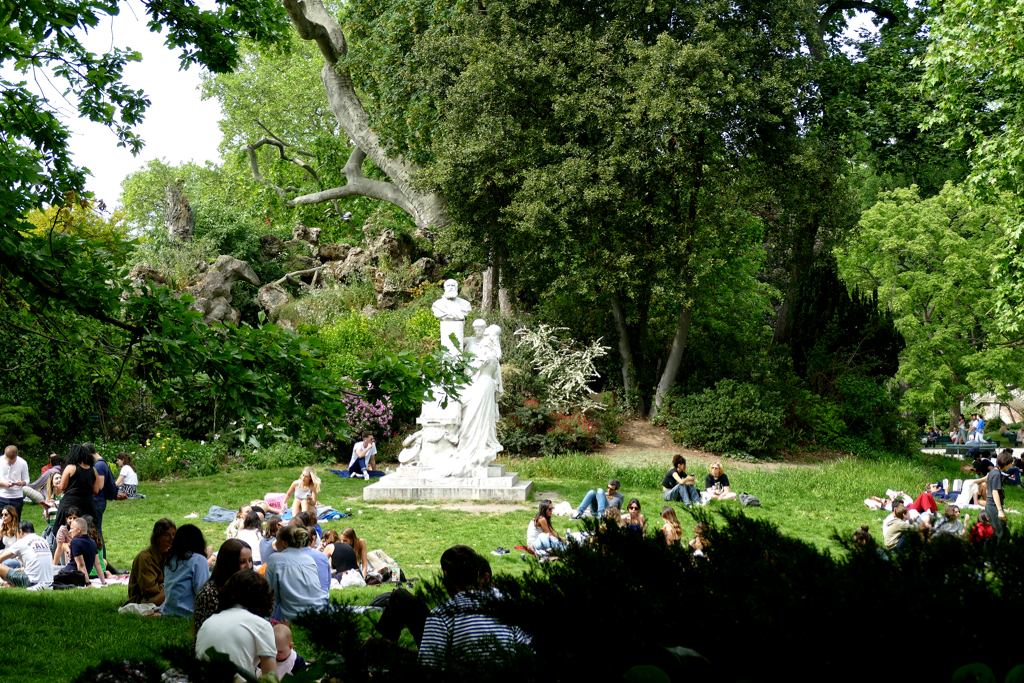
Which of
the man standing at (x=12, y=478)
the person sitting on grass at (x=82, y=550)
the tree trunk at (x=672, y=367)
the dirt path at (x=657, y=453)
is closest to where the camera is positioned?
the person sitting on grass at (x=82, y=550)

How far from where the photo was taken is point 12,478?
11039 mm

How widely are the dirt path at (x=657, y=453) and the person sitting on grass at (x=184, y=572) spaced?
38.9ft

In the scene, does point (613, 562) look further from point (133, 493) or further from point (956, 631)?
point (133, 493)

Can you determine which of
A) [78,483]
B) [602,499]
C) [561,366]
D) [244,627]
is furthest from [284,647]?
[561,366]

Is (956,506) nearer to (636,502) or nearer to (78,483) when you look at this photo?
(636,502)

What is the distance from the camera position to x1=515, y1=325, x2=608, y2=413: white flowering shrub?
67.1ft

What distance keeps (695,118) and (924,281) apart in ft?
57.1

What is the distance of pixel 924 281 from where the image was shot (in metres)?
32.3

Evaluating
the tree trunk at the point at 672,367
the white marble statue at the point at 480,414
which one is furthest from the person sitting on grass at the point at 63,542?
the tree trunk at the point at 672,367

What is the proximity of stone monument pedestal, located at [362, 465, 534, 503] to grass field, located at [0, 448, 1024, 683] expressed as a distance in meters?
0.55

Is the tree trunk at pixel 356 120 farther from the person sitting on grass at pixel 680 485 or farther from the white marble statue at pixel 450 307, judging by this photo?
the person sitting on grass at pixel 680 485

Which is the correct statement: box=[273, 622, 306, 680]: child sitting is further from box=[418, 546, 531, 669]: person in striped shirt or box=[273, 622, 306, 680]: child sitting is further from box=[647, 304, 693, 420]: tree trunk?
box=[647, 304, 693, 420]: tree trunk

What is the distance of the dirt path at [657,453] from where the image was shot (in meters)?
18.7

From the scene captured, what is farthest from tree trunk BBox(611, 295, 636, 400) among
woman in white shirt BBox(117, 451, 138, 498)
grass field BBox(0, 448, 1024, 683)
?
woman in white shirt BBox(117, 451, 138, 498)
